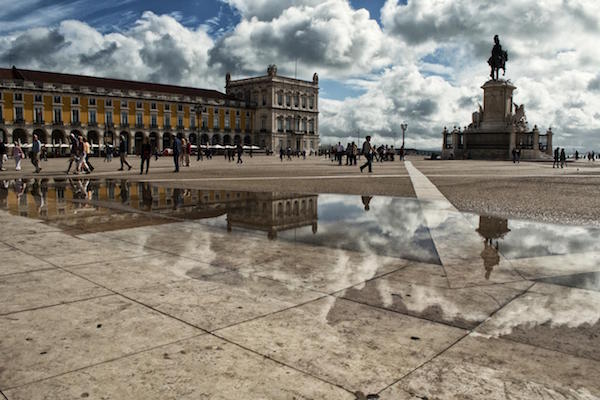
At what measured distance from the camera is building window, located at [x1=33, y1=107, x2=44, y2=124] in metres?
63.9

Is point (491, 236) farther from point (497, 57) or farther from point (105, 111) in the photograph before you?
point (105, 111)

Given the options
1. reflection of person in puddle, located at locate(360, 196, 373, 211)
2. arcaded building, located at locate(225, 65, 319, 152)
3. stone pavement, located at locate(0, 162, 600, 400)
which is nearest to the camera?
stone pavement, located at locate(0, 162, 600, 400)

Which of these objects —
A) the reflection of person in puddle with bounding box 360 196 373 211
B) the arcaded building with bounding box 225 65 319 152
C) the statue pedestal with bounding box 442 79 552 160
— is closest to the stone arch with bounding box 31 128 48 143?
the arcaded building with bounding box 225 65 319 152

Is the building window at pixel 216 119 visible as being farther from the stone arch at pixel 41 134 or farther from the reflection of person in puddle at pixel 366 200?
the reflection of person in puddle at pixel 366 200

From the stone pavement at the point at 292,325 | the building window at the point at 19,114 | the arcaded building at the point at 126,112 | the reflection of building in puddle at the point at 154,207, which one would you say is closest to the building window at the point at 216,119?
the arcaded building at the point at 126,112

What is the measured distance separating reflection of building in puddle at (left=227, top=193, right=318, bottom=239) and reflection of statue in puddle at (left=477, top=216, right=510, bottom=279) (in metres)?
1.79

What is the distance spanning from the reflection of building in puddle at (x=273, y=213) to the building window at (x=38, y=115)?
65381mm

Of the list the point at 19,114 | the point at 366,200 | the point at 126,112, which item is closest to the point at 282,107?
the point at 126,112

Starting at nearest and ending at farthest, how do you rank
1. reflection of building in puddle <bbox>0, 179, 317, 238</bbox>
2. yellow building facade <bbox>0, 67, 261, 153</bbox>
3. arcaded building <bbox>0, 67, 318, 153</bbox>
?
reflection of building in puddle <bbox>0, 179, 317, 238</bbox>
yellow building facade <bbox>0, 67, 261, 153</bbox>
arcaded building <bbox>0, 67, 318, 153</bbox>

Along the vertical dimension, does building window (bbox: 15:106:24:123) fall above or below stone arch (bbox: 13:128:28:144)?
above

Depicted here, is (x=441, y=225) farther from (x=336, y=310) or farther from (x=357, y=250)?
(x=336, y=310)

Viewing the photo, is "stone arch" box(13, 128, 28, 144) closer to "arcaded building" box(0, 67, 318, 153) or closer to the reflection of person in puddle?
"arcaded building" box(0, 67, 318, 153)

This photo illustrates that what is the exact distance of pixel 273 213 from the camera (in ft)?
21.8

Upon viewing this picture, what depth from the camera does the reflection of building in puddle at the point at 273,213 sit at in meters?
5.68
